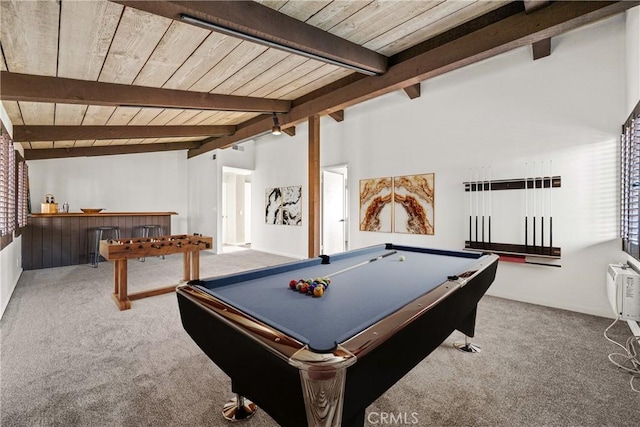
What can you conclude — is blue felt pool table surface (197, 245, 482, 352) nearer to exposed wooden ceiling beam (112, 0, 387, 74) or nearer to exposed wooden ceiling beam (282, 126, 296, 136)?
exposed wooden ceiling beam (112, 0, 387, 74)

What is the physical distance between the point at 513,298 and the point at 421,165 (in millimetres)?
2207

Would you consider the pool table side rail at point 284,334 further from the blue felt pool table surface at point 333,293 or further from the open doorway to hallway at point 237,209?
the open doorway to hallway at point 237,209

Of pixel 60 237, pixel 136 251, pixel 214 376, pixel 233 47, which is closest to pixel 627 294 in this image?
pixel 214 376

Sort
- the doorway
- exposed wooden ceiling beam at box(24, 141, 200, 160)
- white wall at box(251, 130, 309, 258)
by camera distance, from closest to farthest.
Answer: exposed wooden ceiling beam at box(24, 141, 200, 160)
the doorway
white wall at box(251, 130, 309, 258)

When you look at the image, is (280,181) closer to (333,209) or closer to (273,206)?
(273,206)

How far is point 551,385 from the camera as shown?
1853mm

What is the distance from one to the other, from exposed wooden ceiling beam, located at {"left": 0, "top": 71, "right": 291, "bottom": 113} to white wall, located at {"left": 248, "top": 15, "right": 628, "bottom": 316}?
260 centimetres

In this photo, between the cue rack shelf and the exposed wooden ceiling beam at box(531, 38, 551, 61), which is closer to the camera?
the exposed wooden ceiling beam at box(531, 38, 551, 61)

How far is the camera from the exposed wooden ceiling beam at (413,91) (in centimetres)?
438

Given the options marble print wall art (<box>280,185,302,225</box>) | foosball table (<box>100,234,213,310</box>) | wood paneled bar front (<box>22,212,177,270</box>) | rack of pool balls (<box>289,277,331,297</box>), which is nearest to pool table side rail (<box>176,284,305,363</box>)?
rack of pool balls (<box>289,277,331,297</box>)

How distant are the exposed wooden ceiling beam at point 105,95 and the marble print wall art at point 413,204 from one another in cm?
261

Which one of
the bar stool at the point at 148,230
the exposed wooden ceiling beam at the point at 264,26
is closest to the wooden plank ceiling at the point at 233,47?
the exposed wooden ceiling beam at the point at 264,26

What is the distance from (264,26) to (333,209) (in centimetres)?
434

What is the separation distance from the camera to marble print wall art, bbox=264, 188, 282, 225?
7035 mm
